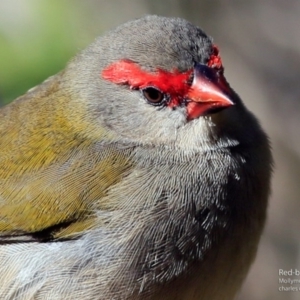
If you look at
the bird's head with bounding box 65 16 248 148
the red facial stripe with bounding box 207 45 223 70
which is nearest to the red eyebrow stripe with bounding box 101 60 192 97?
the bird's head with bounding box 65 16 248 148

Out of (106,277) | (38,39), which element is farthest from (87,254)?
(38,39)

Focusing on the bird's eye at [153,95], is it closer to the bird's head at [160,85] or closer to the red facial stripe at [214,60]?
the bird's head at [160,85]

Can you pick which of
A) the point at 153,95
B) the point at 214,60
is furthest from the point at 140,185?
the point at 214,60

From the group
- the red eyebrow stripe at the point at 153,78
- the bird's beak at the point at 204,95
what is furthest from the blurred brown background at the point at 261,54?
the bird's beak at the point at 204,95

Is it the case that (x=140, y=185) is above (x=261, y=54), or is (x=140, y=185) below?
below

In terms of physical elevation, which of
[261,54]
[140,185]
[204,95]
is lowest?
[140,185]

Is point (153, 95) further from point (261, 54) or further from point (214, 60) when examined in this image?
point (261, 54)

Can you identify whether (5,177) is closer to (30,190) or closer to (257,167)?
(30,190)
